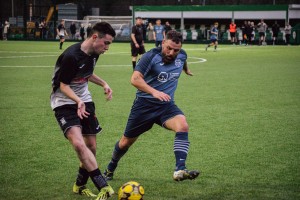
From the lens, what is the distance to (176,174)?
598cm

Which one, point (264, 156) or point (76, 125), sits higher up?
point (76, 125)

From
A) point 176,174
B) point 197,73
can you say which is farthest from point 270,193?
point 197,73

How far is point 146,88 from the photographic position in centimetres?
640

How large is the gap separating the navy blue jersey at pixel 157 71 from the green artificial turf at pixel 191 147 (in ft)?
3.97

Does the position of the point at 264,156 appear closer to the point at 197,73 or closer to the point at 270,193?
the point at 270,193

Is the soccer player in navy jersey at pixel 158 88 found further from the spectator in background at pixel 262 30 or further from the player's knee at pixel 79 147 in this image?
the spectator in background at pixel 262 30

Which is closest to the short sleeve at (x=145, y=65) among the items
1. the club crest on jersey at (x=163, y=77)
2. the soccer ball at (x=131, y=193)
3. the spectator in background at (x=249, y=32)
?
the club crest on jersey at (x=163, y=77)

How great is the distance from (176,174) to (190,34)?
49.2 metres

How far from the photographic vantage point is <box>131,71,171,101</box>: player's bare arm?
6.26m

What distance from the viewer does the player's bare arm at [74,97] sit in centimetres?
574

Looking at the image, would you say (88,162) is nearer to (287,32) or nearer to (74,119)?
(74,119)

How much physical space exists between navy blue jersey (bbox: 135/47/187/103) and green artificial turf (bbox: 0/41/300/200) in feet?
3.97

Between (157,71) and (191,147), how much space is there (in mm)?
2479

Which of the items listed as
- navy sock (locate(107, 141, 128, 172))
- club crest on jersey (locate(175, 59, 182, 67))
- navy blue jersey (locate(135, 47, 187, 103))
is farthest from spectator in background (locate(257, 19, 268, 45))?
navy sock (locate(107, 141, 128, 172))
